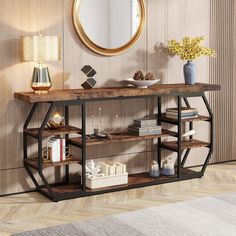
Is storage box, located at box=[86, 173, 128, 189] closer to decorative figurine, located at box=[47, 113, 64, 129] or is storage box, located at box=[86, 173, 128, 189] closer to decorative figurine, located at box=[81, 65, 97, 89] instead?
decorative figurine, located at box=[47, 113, 64, 129]

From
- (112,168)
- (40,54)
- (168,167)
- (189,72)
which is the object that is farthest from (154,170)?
(40,54)

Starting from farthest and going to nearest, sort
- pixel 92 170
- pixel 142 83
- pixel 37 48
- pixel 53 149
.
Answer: pixel 142 83 < pixel 92 170 < pixel 53 149 < pixel 37 48

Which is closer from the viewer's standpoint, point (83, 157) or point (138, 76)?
point (83, 157)

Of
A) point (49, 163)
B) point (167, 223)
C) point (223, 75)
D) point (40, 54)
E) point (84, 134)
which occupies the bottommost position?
point (167, 223)

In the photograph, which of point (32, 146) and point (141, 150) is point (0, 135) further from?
point (141, 150)

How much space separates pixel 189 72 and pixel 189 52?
0.20 meters

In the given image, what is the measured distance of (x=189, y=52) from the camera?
5.73 metres

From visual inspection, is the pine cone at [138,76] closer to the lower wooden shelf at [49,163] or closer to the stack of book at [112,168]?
the stack of book at [112,168]

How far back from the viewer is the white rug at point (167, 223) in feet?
13.6

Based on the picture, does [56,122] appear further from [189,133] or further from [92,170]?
[189,133]

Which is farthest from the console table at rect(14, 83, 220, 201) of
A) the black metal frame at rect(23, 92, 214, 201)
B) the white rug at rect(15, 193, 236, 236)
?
the white rug at rect(15, 193, 236, 236)

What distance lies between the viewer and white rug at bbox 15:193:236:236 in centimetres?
414

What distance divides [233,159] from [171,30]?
1733mm

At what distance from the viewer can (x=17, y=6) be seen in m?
5.02
